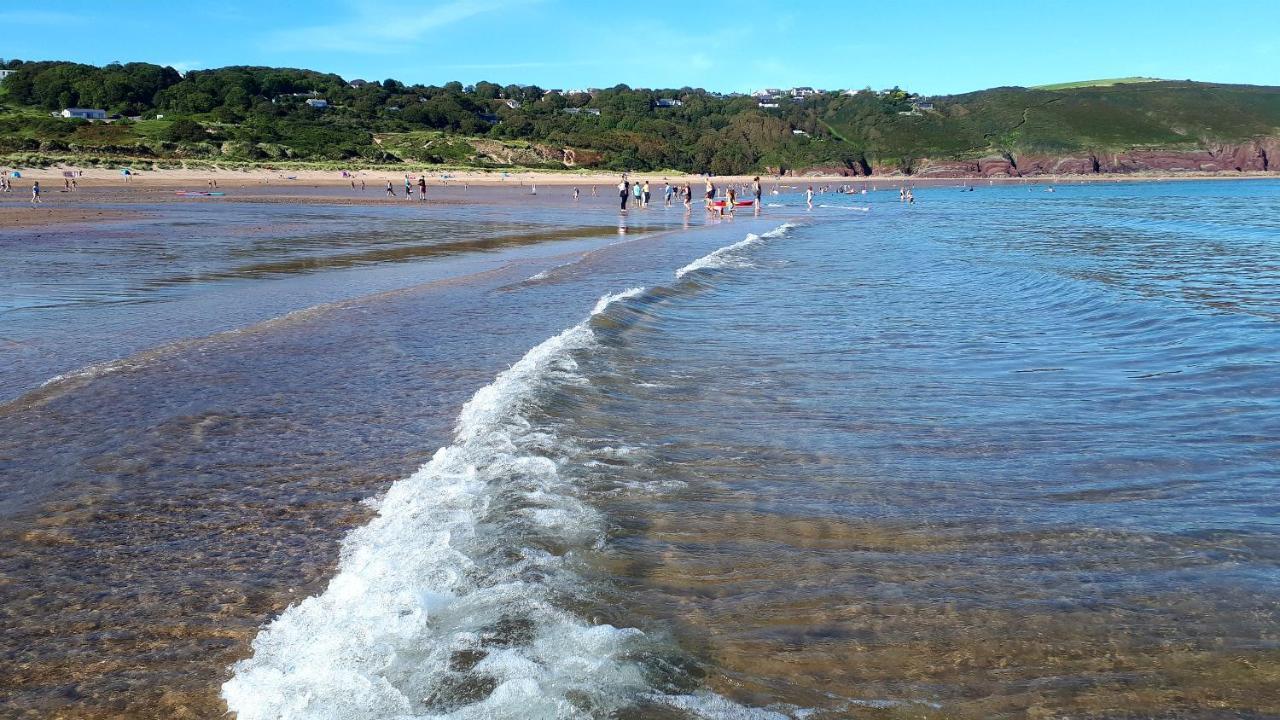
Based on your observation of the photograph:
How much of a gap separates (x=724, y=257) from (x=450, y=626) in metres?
20.2

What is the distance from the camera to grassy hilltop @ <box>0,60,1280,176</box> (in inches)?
3826

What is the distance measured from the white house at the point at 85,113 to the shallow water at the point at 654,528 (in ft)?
407

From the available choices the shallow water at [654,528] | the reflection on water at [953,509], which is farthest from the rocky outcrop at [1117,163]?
the shallow water at [654,528]

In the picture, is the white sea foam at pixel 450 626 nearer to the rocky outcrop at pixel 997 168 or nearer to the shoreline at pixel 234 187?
the shoreline at pixel 234 187

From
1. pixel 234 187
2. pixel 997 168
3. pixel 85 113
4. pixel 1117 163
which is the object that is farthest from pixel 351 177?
pixel 1117 163

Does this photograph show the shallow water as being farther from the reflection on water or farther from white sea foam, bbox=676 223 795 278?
white sea foam, bbox=676 223 795 278

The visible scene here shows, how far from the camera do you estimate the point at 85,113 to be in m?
113

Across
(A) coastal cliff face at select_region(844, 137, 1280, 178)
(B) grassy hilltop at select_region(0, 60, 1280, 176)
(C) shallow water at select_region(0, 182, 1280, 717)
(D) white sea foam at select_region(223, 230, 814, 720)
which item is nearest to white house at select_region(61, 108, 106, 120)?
(B) grassy hilltop at select_region(0, 60, 1280, 176)

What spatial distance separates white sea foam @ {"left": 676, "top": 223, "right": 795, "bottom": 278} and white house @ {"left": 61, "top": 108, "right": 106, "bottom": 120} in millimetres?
111382

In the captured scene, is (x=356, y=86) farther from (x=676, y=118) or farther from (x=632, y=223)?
(x=632, y=223)

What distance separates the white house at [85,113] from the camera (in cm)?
11062

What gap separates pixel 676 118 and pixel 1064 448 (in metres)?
192

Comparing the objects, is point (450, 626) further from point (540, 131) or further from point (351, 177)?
point (540, 131)

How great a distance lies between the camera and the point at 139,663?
3629mm
